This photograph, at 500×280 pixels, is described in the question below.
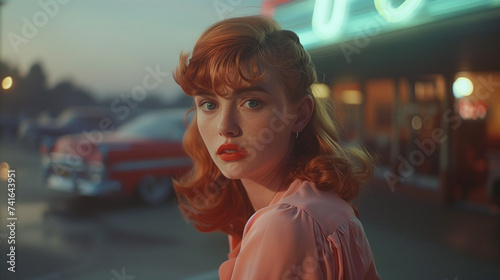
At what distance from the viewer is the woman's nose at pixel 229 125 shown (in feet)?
3.17

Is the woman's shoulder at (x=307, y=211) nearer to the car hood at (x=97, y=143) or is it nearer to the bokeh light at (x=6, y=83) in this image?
the bokeh light at (x=6, y=83)

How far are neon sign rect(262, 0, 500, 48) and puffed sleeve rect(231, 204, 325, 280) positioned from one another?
66cm

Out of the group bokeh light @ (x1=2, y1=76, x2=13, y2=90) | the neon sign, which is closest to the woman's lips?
the neon sign

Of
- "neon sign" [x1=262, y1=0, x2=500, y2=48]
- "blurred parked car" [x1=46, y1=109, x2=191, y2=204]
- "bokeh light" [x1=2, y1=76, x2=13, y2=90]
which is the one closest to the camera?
"bokeh light" [x1=2, y1=76, x2=13, y2=90]

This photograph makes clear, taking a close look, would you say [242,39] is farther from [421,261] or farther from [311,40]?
[421,261]

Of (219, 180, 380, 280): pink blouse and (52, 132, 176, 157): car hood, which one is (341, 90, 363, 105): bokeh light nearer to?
(52, 132, 176, 157): car hood

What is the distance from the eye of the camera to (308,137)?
1122mm

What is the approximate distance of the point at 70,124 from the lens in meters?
3.81

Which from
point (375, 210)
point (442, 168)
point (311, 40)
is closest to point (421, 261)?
point (375, 210)

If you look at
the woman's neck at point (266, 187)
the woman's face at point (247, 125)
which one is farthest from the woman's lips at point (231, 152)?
the woman's neck at point (266, 187)

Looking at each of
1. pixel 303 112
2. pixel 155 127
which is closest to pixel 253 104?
pixel 303 112

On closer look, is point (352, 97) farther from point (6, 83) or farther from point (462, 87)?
point (6, 83)

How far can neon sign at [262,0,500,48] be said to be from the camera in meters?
2.19

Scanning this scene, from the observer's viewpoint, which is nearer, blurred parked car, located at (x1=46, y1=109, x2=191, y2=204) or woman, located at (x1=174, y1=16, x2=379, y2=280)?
woman, located at (x1=174, y1=16, x2=379, y2=280)
